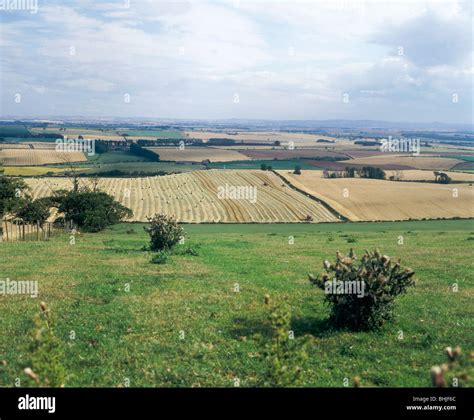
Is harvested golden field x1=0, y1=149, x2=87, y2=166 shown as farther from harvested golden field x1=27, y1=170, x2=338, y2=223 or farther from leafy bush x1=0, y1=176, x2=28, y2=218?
leafy bush x1=0, y1=176, x2=28, y2=218

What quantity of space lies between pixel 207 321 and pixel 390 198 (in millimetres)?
75042

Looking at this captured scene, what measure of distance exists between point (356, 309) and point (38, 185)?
92.6m

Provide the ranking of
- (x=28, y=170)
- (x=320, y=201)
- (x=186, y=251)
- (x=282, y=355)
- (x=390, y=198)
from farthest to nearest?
(x=28, y=170) → (x=320, y=201) → (x=390, y=198) → (x=186, y=251) → (x=282, y=355)

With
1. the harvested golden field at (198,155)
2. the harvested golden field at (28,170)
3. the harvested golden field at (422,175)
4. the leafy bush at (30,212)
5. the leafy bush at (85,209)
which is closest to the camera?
the leafy bush at (30,212)

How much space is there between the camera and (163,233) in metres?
30.0

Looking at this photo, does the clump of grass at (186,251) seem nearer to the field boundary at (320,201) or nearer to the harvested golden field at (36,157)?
the field boundary at (320,201)

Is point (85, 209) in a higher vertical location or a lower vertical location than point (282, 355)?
lower

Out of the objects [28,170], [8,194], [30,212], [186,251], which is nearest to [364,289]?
[186,251]

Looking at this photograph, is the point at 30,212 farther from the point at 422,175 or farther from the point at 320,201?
the point at 422,175

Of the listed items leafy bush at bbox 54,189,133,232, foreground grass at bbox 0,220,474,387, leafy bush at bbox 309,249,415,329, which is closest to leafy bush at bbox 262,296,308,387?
foreground grass at bbox 0,220,474,387

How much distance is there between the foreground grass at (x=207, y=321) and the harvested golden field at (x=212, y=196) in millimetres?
42737

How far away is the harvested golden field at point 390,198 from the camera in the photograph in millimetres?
74812

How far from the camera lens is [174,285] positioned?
1956 cm
